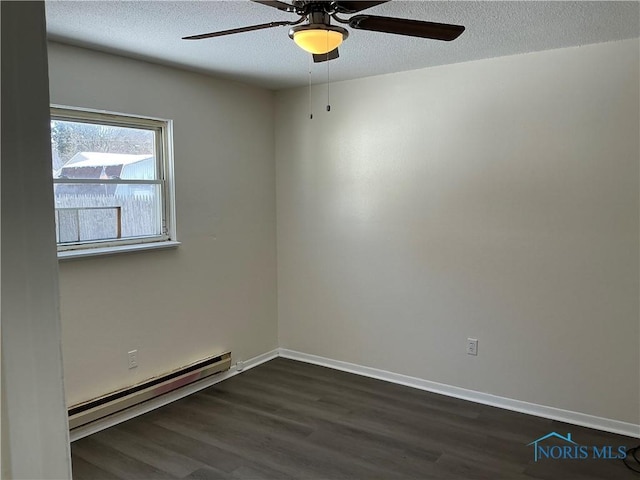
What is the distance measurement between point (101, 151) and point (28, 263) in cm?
307

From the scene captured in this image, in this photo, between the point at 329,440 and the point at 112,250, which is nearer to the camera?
the point at 329,440

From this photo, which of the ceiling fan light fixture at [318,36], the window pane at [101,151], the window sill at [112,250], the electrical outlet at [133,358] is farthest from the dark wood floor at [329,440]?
the ceiling fan light fixture at [318,36]

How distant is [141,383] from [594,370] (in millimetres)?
2971

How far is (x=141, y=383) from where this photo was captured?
11.2 feet

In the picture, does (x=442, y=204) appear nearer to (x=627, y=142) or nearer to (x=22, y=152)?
(x=627, y=142)

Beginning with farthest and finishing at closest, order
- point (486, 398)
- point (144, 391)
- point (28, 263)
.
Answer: point (486, 398)
point (144, 391)
point (28, 263)

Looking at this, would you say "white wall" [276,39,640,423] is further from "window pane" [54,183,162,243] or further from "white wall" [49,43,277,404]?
"window pane" [54,183,162,243]

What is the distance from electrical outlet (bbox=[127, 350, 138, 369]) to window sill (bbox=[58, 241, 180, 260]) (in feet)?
2.29

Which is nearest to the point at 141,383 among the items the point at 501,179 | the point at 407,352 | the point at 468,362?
the point at 407,352

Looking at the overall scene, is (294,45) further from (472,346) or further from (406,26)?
(472,346)

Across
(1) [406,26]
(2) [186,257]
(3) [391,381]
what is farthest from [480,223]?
(2) [186,257]

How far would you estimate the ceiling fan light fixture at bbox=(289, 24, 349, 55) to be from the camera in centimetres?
202

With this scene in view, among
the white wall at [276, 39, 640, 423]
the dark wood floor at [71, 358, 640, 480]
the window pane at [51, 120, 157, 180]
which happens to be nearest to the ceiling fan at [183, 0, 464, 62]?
the white wall at [276, 39, 640, 423]

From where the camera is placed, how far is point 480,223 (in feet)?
11.4
